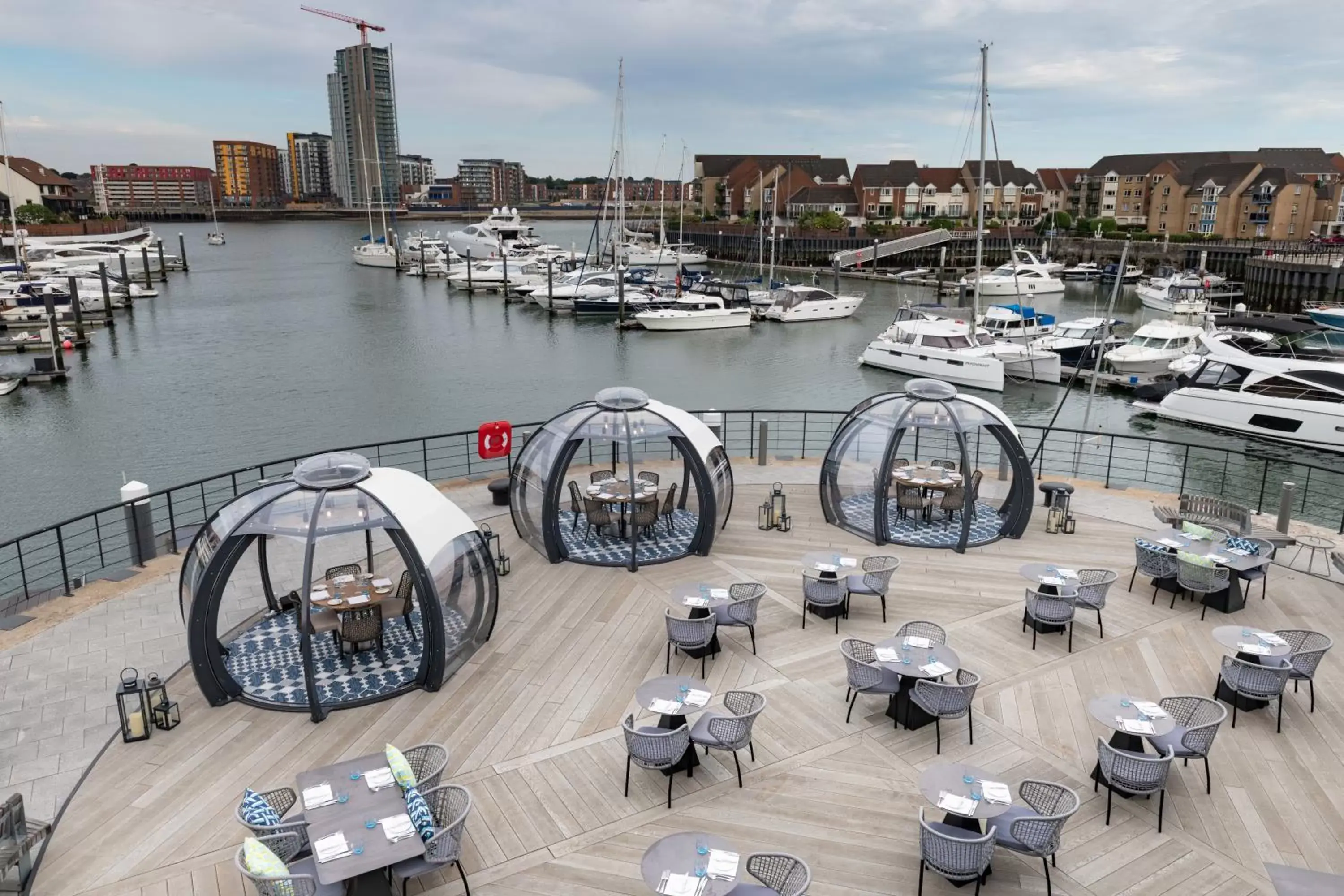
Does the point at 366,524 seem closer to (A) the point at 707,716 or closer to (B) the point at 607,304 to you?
(A) the point at 707,716

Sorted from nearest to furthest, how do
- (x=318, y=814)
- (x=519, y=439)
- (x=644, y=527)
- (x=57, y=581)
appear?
(x=318, y=814), (x=644, y=527), (x=57, y=581), (x=519, y=439)

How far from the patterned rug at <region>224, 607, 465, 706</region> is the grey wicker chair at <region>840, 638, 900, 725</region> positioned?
4.25 m

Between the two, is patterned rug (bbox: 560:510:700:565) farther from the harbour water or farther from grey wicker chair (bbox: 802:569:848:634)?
the harbour water

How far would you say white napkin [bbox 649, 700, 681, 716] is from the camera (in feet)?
25.4

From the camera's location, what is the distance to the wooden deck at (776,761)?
6.81 m

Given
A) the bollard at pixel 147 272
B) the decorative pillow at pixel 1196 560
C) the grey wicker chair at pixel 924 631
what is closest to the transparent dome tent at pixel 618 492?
the grey wicker chair at pixel 924 631

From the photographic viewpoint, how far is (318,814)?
6.48 m

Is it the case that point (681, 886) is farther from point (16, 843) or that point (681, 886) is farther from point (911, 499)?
point (911, 499)

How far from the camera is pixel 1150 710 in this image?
7.80 metres

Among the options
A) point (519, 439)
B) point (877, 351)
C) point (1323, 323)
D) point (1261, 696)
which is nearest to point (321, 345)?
point (519, 439)

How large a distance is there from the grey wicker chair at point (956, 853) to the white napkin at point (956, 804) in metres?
0.17

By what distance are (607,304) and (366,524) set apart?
44.3 meters

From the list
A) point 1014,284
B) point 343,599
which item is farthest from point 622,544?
point 1014,284

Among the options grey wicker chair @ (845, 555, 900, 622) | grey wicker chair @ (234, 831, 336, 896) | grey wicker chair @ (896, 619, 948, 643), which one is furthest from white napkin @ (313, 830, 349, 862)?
grey wicker chair @ (845, 555, 900, 622)
